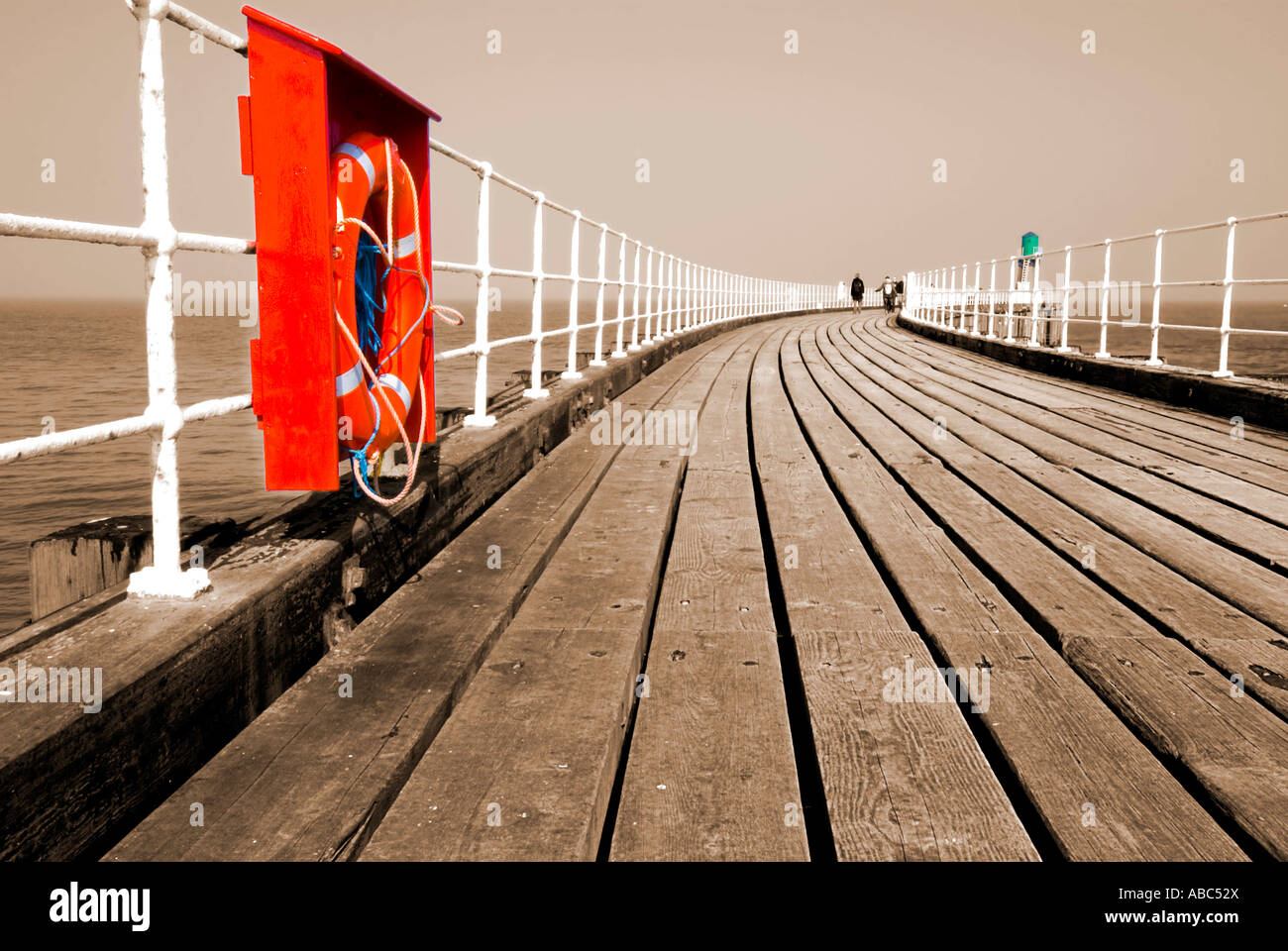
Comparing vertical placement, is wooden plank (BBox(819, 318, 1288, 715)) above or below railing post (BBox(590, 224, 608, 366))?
below

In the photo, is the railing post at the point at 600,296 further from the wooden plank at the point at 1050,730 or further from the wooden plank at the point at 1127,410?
the wooden plank at the point at 1050,730

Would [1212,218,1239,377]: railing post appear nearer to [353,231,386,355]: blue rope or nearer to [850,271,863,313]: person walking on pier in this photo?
[353,231,386,355]: blue rope

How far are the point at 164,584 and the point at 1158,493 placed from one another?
121 inches

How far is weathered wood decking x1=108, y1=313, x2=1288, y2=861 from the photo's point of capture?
54.1 inches

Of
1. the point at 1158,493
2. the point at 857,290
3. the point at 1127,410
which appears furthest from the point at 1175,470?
the point at 857,290

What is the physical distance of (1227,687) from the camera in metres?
A: 1.83

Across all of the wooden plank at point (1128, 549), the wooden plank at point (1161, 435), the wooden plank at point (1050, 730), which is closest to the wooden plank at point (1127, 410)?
the wooden plank at point (1161, 435)

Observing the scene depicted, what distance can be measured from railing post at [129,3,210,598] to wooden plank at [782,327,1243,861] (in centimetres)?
134

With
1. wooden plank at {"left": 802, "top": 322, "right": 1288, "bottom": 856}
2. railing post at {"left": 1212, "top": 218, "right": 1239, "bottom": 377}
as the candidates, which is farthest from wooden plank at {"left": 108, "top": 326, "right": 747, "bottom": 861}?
railing post at {"left": 1212, "top": 218, "right": 1239, "bottom": 377}

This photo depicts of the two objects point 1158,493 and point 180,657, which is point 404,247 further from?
point 1158,493

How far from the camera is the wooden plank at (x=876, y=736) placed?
136 cm

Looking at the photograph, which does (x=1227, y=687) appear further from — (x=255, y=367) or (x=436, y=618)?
(x=255, y=367)
